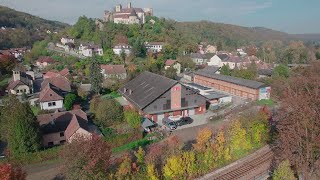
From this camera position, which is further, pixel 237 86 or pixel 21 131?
pixel 237 86

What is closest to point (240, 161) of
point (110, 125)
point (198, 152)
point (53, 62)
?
point (198, 152)

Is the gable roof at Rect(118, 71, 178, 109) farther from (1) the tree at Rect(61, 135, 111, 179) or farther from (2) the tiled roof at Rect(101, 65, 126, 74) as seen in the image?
(1) the tree at Rect(61, 135, 111, 179)

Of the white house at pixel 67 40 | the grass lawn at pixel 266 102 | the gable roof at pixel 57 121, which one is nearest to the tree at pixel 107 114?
the gable roof at pixel 57 121

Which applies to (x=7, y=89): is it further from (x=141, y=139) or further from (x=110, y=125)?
(x=141, y=139)

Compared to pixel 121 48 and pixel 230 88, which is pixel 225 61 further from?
pixel 121 48

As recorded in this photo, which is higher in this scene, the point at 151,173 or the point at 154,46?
the point at 154,46

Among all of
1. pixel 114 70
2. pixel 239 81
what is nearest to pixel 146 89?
pixel 114 70

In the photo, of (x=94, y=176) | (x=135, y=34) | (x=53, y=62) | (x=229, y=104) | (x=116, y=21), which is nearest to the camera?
(x=94, y=176)

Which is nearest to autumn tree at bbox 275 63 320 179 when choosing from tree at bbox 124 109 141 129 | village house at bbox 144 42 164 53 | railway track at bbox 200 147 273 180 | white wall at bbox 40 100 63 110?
railway track at bbox 200 147 273 180

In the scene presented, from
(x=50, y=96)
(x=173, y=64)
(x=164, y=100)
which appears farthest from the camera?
(x=173, y=64)
